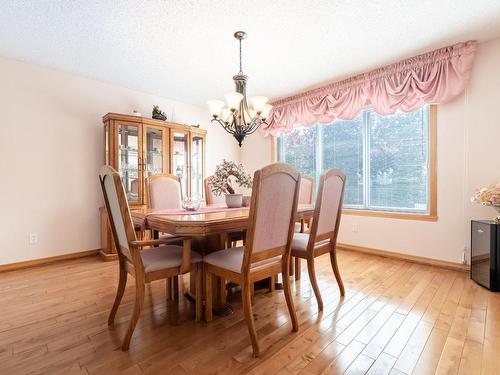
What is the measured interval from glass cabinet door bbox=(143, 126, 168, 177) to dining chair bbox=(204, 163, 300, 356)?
2.24 m

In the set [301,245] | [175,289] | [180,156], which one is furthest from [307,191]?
[180,156]

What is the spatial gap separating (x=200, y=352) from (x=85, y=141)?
303 centimetres

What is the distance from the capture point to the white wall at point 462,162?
2484 mm

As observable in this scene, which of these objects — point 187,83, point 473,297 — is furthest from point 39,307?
point 473,297

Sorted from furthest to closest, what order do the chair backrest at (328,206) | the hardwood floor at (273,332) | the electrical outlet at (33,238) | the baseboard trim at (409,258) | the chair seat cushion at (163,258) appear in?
1. the electrical outlet at (33,238)
2. the baseboard trim at (409,258)
3. the chair backrest at (328,206)
4. the chair seat cushion at (163,258)
5. the hardwood floor at (273,332)

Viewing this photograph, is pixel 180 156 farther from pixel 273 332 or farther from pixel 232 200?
pixel 273 332

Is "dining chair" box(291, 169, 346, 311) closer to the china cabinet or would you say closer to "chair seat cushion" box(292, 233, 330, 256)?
"chair seat cushion" box(292, 233, 330, 256)

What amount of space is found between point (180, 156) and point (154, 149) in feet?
1.36

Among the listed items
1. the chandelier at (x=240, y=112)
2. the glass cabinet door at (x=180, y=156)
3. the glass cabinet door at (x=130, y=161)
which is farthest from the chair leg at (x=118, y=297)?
the glass cabinet door at (x=180, y=156)

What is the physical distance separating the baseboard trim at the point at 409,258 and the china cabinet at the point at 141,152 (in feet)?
7.30

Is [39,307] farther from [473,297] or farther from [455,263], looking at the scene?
[455,263]

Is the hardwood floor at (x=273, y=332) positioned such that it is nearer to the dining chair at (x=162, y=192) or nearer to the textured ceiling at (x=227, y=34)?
the dining chair at (x=162, y=192)

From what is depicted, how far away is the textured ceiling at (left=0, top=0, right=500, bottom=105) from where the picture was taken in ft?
6.49

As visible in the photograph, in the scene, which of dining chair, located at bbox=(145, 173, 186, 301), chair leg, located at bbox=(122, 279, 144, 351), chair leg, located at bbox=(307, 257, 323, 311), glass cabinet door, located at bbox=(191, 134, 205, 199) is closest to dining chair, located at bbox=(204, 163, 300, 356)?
chair leg, located at bbox=(307, 257, 323, 311)
